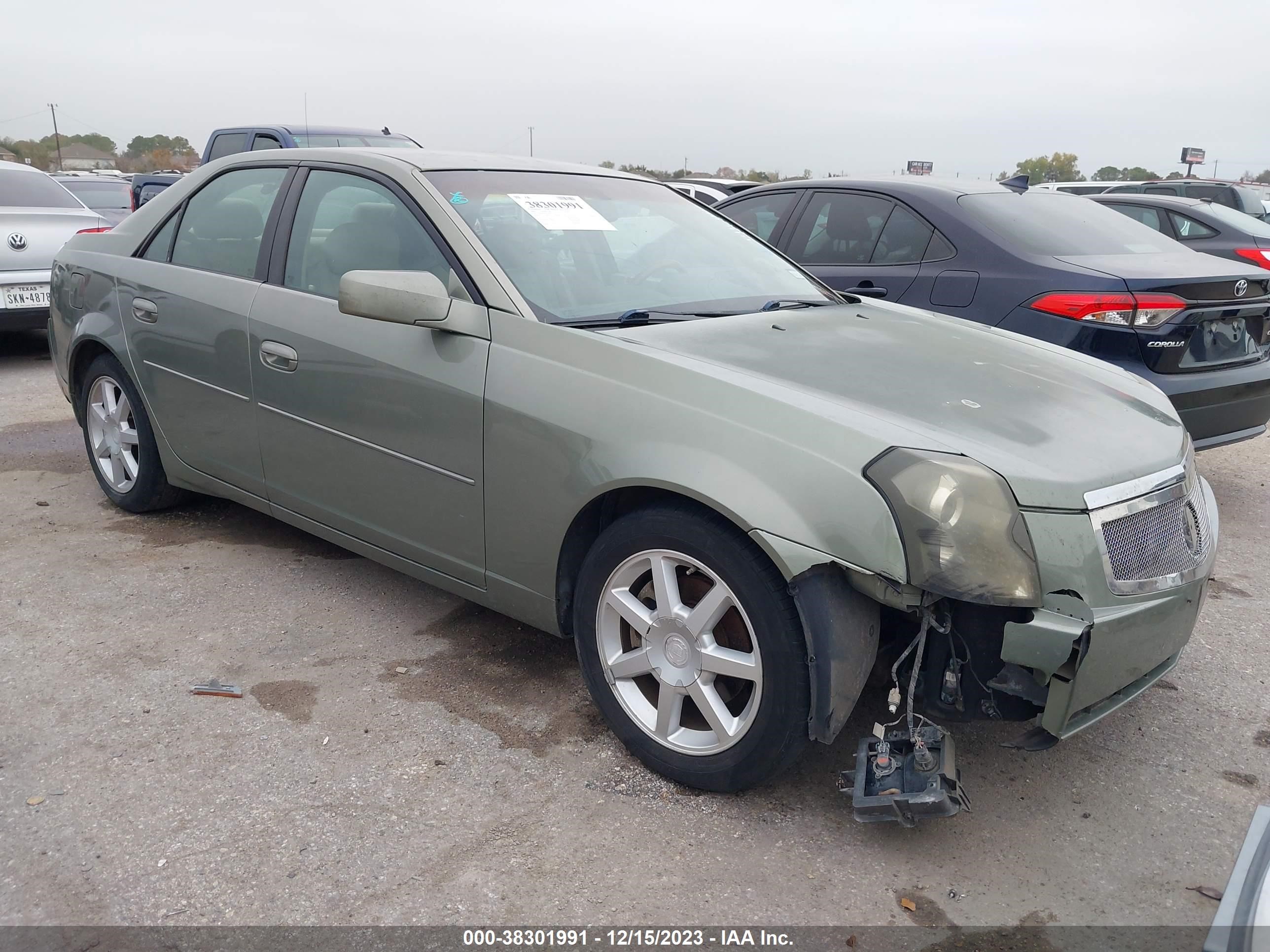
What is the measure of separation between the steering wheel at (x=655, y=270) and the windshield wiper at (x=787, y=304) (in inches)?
11.7

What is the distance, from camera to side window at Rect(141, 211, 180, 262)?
13.7ft

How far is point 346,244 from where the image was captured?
3.46 meters

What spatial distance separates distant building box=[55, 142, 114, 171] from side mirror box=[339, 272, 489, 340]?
6906cm

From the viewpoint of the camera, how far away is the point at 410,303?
2.95 m

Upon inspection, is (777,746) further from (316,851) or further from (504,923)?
(316,851)

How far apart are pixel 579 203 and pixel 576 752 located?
1.80 meters

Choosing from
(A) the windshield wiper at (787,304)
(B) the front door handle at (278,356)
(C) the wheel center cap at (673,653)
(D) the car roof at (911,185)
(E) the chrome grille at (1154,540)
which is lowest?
(C) the wheel center cap at (673,653)

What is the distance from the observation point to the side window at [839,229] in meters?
5.30

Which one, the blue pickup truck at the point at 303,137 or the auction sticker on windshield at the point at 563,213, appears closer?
the auction sticker on windshield at the point at 563,213

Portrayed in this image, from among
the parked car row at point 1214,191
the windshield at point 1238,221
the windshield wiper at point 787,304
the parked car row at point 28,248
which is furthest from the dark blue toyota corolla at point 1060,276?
the parked car row at point 1214,191

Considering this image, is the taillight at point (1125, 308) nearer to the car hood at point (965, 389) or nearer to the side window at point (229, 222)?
the car hood at point (965, 389)

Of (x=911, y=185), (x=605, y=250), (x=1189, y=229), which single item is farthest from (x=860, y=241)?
(x=1189, y=229)

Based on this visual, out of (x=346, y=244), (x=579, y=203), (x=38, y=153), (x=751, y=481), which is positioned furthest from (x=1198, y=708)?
(x=38, y=153)

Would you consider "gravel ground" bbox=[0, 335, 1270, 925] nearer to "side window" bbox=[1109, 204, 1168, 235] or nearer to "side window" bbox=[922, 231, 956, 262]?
"side window" bbox=[922, 231, 956, 262]
